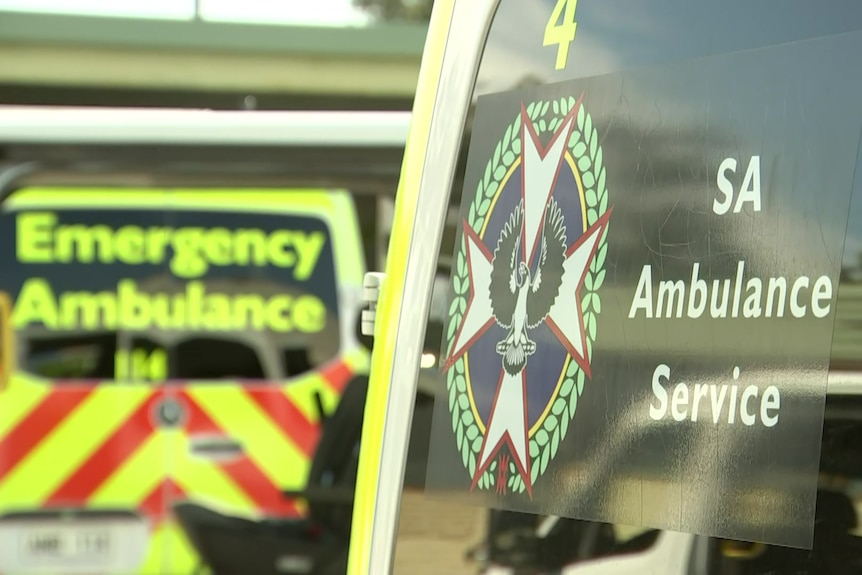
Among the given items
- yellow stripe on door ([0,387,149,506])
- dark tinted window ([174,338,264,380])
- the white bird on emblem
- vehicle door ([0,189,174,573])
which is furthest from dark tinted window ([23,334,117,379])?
the white bird on emblem

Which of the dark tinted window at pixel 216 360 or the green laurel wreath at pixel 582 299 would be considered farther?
the dark tinted window at pixel 216 360

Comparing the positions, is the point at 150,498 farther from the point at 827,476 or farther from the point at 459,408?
the point at 827,476

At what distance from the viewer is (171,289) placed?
6914 mm

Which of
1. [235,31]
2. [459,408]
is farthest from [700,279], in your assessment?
[235,31]

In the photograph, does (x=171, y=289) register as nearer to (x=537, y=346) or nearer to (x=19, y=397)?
(x=19, y=397)

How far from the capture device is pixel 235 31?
13422 millimetres

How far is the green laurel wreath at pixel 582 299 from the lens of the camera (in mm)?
1740

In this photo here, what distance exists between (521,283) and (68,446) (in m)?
5.22

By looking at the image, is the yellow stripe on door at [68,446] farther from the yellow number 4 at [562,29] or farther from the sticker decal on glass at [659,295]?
the yellow number 4 at [562,29]

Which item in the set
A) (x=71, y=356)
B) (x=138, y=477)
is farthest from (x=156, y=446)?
(x=71, y=356)

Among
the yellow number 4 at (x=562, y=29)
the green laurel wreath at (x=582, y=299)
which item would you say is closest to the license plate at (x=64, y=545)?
the green laurel wreath at (x=582, y=299)

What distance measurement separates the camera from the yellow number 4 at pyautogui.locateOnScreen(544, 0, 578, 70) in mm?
1870

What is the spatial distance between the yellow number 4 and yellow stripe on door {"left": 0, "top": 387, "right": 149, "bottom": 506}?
518 centimetres

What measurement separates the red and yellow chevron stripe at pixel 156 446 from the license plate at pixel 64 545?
0.12 meters
